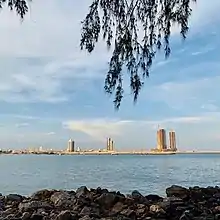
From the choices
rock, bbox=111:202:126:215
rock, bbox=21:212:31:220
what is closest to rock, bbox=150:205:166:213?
rock, bbox=111:202:126:215

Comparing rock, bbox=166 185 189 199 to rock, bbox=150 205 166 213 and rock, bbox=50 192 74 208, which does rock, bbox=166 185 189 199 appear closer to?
rock, bbox=150 205 166 213

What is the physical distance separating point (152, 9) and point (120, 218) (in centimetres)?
253

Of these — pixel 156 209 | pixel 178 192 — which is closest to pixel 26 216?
pixel 156 209

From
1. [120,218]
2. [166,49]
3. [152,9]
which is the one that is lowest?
[120,218]

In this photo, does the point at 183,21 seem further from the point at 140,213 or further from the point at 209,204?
the point at 209,204

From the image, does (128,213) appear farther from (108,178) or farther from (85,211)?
(108,178)

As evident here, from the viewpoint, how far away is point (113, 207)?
6551mm

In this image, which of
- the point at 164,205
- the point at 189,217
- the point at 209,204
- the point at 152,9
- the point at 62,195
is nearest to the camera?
the point at 152,9

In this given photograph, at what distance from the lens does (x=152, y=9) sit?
507 centimetres

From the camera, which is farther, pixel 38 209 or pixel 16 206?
pixel 16 206

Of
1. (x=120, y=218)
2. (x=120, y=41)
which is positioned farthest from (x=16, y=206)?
(x=120, y=41)

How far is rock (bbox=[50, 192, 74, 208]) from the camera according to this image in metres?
6.77

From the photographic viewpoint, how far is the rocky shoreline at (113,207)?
5.93 m

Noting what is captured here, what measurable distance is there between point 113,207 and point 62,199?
35.7 inches
